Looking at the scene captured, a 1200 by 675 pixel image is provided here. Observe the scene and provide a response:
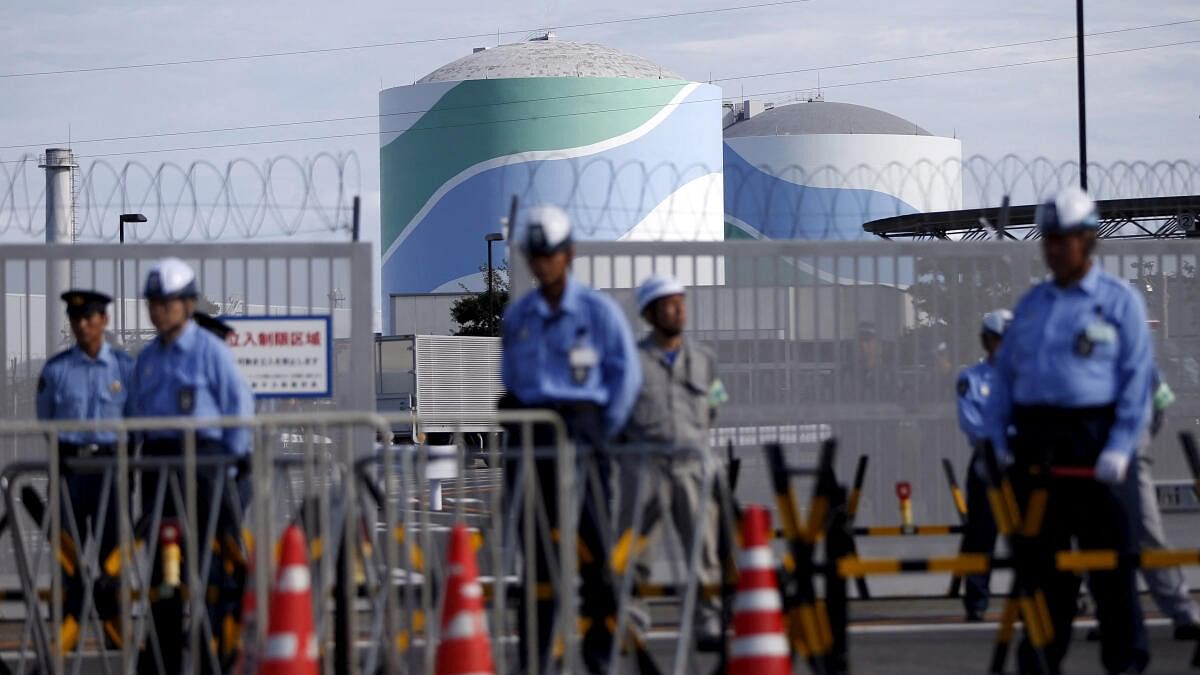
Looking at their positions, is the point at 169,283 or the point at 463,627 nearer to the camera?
the point at 463,627

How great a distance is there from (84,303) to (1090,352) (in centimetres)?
493

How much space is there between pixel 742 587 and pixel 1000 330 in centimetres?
467

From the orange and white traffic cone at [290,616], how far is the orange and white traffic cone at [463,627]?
48 centimetres

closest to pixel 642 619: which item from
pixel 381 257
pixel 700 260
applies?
pixel 700 260

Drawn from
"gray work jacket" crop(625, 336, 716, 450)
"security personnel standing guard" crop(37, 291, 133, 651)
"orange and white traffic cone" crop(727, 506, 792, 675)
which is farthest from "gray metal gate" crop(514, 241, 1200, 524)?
"orange and white traffic cone" crop(727, 506, 792, 675)

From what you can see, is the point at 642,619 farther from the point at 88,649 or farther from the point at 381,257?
the point at 381,257

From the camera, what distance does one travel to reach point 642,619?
8172 millimetres

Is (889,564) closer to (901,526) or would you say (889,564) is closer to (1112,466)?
(1112,466)

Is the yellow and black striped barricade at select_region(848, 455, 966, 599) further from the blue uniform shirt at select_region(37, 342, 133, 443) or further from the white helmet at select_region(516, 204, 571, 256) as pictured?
the blue uniform shirt at select_region(37, 342, 133, 443)

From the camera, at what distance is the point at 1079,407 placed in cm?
784

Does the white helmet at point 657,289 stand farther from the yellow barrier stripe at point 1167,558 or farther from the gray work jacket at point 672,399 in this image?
the yellow barrier stripe at point 1167,558

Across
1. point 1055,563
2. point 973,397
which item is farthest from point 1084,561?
point 973,397

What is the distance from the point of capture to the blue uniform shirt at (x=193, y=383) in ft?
28.6

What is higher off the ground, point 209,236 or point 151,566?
point 209,236
